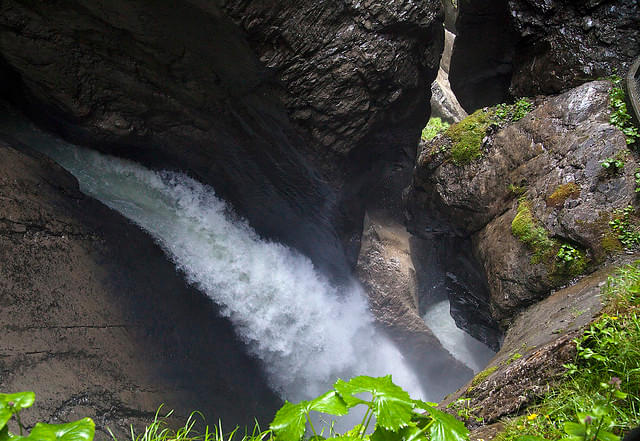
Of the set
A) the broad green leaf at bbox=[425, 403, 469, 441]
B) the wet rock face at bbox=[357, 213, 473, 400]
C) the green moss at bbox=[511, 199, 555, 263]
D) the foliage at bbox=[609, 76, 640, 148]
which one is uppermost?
the foliage at bbox=[609, 76, 640, 148]

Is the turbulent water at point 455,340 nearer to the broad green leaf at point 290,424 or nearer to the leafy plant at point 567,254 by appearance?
the leafy plant at point 567,254

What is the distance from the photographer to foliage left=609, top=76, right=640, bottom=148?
15.9 ft

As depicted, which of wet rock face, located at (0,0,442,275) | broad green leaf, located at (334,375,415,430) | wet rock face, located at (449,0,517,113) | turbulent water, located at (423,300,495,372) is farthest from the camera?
turbulent water, located at (423,300,495,372)

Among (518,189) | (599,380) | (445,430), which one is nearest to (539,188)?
(518,189)

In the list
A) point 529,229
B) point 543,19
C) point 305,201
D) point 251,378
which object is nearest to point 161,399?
point 251,378

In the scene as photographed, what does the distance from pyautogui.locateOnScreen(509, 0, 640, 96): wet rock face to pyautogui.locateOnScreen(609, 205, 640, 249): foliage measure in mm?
2131

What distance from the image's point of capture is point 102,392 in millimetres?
5223

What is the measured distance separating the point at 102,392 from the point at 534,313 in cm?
522

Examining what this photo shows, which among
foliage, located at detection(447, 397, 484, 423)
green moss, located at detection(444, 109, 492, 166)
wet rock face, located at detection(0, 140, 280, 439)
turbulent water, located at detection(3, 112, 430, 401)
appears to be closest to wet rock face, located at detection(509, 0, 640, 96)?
green moss, located at detection(444, 109, 492, 166)

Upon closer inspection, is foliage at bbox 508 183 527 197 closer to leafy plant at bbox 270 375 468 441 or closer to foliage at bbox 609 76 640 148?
foliage at bbox 609 76 640 148

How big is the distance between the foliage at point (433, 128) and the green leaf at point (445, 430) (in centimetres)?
926

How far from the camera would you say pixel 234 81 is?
6223 mm

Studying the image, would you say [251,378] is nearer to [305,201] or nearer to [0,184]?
[305,201]

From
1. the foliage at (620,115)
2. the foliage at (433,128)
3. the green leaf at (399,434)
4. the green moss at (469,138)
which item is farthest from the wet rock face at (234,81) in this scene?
the green leaf at (399,434)
